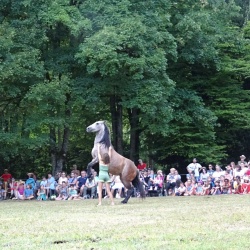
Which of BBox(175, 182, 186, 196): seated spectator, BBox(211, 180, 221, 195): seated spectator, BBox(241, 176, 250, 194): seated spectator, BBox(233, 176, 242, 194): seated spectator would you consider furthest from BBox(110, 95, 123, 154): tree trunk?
BBox(241, 176, 250, 194): seated spectator

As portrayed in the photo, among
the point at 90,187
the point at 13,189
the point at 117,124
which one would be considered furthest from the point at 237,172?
the point at 13,189

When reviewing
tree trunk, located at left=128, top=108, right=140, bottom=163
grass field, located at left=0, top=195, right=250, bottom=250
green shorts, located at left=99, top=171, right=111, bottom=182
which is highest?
tree trunk, located at left=128, top=108, right=140, bottom=163

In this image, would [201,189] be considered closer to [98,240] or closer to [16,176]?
[16,176]

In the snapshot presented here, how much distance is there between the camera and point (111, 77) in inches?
1086

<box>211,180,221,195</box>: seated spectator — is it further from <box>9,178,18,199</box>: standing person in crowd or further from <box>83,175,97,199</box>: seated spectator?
<box>9,178,18,199</box>: standing person in crowd

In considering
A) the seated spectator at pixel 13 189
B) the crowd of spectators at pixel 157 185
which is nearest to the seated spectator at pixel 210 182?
the crowd of spectators at pixel 157 185

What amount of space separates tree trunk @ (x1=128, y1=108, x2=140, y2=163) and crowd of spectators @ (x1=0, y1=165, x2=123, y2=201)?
6.12 meters

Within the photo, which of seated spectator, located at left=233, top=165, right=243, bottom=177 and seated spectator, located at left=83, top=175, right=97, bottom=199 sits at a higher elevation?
seated spectator, located at left=233, top=165, right=243, bottom=177

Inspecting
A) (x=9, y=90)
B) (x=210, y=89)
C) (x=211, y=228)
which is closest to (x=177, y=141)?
(x=210, y=89)

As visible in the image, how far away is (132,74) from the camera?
91.0 feet

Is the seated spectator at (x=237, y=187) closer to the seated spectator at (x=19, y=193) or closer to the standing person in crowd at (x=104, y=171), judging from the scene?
the seated spectator at (x=19, y=193)

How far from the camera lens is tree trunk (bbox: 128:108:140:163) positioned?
107 ft

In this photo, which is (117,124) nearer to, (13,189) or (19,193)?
(13,189)

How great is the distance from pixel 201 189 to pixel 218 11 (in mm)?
12127
